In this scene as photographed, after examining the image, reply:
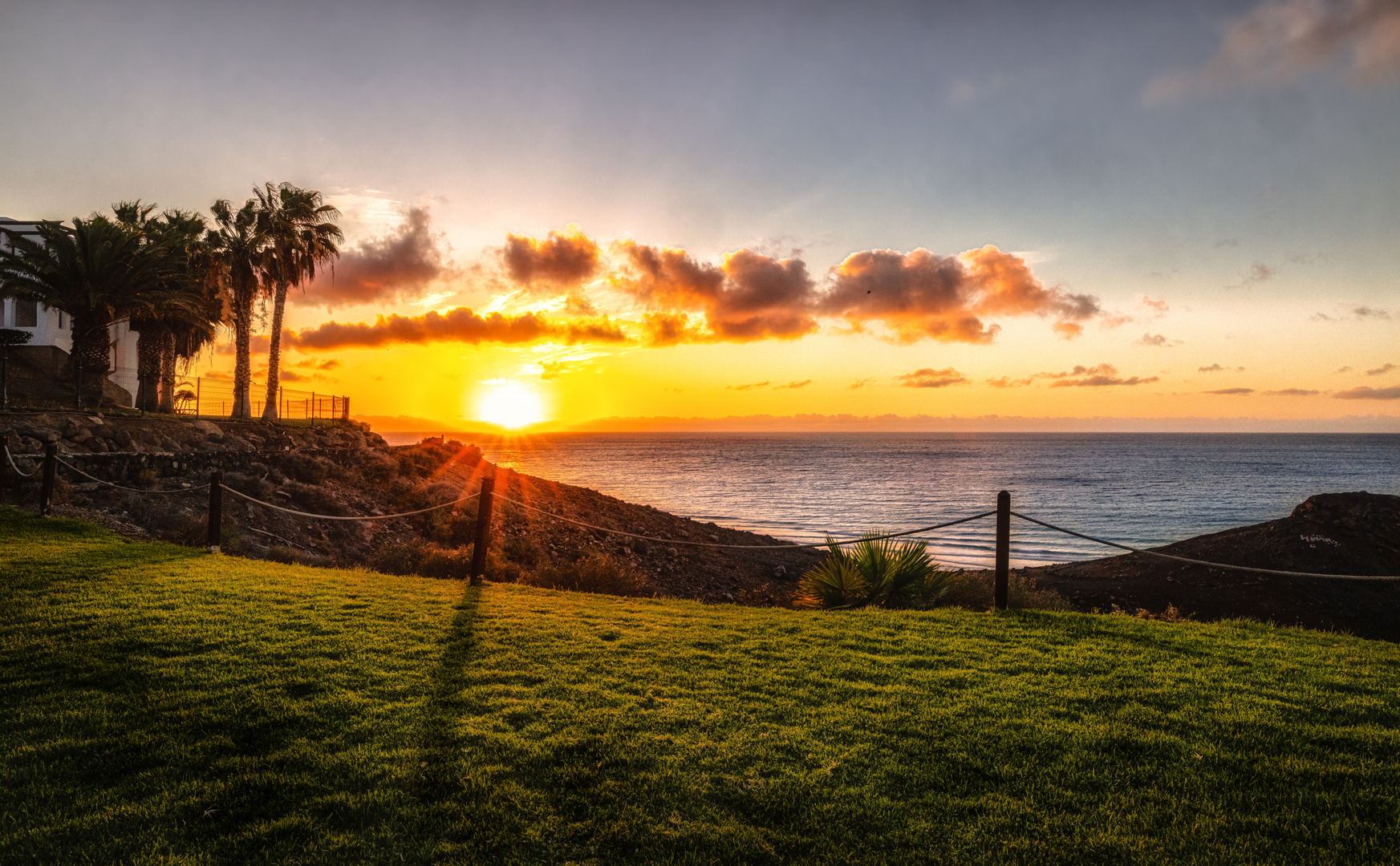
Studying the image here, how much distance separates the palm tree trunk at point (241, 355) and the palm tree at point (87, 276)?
18.7 feet

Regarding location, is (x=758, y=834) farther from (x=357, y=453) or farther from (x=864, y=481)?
(x=864, y=481)

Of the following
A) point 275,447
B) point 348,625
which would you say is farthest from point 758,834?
point 275,447

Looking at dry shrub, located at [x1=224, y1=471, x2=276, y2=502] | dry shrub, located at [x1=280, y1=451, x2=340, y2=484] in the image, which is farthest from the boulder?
dry shrub, located at [x1=224, y1=471, x2=276, y2=502]

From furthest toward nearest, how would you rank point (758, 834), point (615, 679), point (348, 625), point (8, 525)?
point (8, 525)
point (348, 625)
point (615, 679)
point (758, 834)

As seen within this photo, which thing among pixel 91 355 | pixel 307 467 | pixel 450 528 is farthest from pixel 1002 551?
pixel 91 355

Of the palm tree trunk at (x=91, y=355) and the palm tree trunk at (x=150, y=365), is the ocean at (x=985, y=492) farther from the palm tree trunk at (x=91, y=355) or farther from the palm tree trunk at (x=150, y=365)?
the palm tree trunk at (x=91, y=355)

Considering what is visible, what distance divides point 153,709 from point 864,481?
5972 cm

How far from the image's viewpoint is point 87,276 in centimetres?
2422

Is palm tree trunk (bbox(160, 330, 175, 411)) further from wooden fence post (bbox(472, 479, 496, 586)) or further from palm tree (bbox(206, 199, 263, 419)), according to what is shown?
wooden fence post (bbox(472, 479, 496, 586))

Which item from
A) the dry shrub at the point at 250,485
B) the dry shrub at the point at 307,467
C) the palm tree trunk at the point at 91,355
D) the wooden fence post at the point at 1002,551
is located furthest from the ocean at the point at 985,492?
the palm tree trunk at the point at 91,355

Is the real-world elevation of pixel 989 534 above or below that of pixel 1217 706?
below

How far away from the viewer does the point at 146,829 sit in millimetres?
3426

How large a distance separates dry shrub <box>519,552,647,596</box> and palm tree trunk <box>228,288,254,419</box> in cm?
2524

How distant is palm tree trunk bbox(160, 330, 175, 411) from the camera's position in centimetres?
3075
